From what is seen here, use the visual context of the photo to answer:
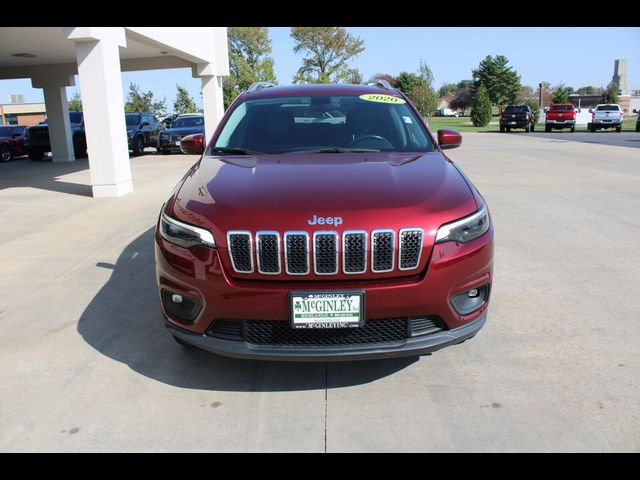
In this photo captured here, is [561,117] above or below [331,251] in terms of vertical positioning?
above

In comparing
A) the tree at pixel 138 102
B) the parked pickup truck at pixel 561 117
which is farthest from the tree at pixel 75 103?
the parked pickup truck at pixel 561 117

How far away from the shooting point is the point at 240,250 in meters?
2.73

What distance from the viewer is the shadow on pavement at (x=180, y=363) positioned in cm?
314

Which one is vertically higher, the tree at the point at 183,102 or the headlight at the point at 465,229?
the tree at the point at 183,102

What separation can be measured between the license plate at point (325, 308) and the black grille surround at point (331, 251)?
0.12 m

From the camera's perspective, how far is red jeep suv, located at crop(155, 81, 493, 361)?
2.68m

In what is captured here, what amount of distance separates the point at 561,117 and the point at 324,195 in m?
37.0

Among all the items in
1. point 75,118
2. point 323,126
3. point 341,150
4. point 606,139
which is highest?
point 75,118

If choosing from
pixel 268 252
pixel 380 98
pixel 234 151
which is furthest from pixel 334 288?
pixel 380 98

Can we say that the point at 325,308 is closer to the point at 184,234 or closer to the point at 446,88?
the point at 184,234

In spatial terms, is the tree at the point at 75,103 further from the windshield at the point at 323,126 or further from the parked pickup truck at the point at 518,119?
the windshield at the point at 323,126

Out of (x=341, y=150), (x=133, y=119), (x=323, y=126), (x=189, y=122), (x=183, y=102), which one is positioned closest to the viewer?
(x=341, y=150)
